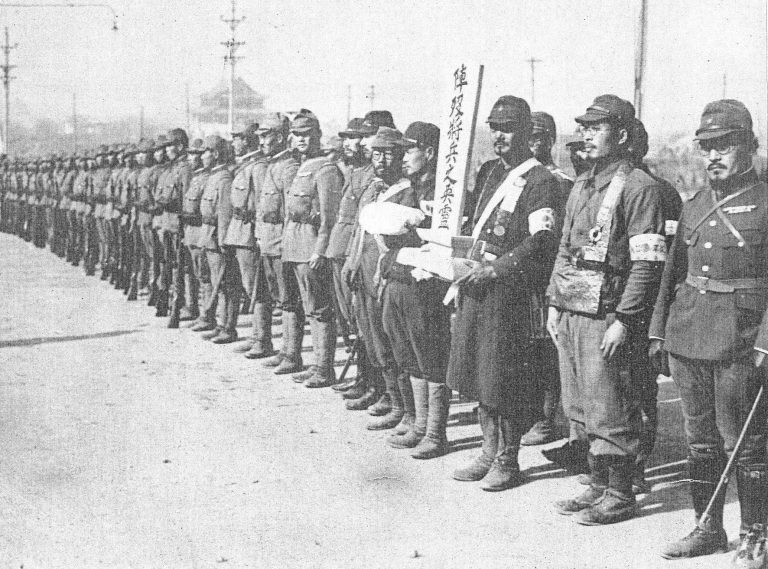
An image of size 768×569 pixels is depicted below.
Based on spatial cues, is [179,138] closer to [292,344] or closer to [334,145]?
[334,145]

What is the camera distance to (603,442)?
495 centimetres

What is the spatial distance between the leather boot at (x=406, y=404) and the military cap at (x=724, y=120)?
3.12 meters

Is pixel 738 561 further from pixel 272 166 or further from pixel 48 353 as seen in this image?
pixel 48 353

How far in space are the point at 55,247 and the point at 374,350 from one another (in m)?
16.2

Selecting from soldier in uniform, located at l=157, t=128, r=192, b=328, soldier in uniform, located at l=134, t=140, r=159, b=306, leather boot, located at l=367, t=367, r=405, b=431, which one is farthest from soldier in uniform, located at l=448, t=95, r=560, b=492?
soldier in uniform, located at l=134, t=140, r=159, b=306

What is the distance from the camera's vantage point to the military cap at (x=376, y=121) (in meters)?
7.59

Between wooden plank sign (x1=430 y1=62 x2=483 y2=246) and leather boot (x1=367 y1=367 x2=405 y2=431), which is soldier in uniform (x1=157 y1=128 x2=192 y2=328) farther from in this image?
wooden plank sign (x1=430 y1=62 x2=483 y2=246)

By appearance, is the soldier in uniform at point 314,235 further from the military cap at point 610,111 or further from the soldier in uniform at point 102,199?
the soldier in uniform at point 102,199

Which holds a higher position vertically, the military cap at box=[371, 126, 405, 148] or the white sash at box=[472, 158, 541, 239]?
the military cap at box=[371, 126, 405, 148]

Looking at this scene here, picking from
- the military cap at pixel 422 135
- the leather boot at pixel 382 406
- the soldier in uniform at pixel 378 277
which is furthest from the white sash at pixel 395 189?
the leather boot at pixel 382 406

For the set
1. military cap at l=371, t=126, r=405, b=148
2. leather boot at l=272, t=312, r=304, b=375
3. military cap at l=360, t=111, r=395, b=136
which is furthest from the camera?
leather boot at l=272, t=312, r=304, b=375

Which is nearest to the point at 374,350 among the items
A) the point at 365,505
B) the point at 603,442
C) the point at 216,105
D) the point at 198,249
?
the point at 365,505

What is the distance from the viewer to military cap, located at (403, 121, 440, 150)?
254 inches

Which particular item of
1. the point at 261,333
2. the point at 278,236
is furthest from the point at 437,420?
the point at 261,333
